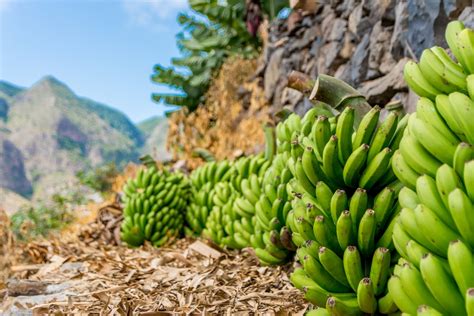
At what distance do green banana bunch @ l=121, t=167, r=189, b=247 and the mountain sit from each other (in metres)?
75.5

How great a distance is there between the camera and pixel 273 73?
8.27 m

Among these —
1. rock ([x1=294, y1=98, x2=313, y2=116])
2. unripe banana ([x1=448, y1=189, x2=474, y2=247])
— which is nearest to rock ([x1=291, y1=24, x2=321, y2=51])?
rock ([x1=294, y1=98, x2=313, y2=116])

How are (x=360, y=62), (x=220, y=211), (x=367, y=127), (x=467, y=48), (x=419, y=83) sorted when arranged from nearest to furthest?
(x=467, y=48) < (x=419, y=83) < (x=367, y=127) < (x=220, y=211) < (x=360, y=62)

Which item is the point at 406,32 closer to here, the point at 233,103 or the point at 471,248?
the point at 471,248

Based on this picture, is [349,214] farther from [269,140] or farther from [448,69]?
[269,140]

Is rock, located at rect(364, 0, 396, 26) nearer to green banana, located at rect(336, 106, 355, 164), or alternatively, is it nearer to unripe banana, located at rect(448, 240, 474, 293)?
green banana, located at rect(336, 106, 355, 164)

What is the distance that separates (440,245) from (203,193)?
297 cm

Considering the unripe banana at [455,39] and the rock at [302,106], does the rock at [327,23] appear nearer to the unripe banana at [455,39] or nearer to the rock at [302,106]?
the rock at [302,106]

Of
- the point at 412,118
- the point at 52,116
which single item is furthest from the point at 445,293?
the point at 52,116

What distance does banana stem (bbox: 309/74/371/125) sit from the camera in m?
1.90

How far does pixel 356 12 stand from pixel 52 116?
280ft

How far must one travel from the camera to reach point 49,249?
4.26 metres

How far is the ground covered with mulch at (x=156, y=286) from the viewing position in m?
2.07

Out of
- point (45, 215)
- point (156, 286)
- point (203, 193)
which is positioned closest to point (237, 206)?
point (156, 286)
